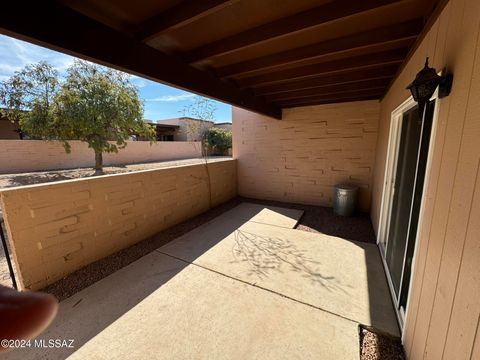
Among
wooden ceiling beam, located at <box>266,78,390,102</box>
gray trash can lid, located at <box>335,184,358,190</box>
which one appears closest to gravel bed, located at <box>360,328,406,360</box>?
gray trash can lid, located at <box>335,184,358,190</box>

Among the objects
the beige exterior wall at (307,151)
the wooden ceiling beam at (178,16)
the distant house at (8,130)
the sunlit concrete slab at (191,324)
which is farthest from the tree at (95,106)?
the distant house at (8,130)

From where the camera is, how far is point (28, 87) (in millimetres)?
6625

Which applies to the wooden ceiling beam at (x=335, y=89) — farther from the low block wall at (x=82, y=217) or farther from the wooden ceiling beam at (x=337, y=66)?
the low block wall at (x=82, y=217)

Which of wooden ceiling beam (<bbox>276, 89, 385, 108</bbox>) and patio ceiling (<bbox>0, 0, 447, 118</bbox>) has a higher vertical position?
patio ceiling (<bbox>0, 0, 447, 118</bbox>)

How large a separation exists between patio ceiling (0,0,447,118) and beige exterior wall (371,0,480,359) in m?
0.54

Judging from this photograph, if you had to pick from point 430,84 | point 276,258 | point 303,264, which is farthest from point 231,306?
point 430,84

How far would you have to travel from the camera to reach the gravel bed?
62.6 inches

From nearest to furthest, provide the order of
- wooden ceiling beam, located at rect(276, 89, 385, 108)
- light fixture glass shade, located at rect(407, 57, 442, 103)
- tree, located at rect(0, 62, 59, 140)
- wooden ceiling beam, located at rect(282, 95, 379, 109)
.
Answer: light fixture glass shade, located at rect(407, 57, 442, 103) → wooden ceiling beam, located at rect(276, 89, 385, 108) → wooden ceiling beam, located at rect(282, 95, 379, 109) → tree, located at rect(0, 62, 59, 140)

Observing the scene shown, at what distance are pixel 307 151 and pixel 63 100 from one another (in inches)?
298

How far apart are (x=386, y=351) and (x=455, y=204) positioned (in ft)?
4.34

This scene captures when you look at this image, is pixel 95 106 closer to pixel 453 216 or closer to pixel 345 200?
pixel 345 200

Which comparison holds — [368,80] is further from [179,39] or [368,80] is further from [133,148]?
[133,148]

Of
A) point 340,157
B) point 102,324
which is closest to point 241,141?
point 340,157

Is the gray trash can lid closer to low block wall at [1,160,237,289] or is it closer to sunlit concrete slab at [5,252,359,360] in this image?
sunlit concrete slab at [5,252,359,360]
